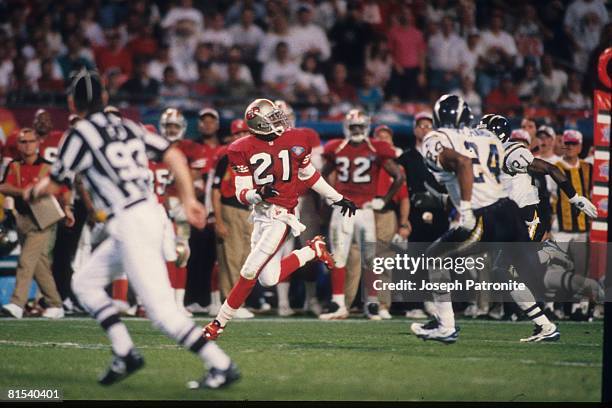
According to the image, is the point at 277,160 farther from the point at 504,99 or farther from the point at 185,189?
the point at 504,99

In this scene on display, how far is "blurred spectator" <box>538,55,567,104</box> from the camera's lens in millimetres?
9297

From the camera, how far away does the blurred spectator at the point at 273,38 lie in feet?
33.6

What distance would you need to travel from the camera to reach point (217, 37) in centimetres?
1036

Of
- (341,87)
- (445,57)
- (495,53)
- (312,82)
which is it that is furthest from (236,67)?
(495,53)

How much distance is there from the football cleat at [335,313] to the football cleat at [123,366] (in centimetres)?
301

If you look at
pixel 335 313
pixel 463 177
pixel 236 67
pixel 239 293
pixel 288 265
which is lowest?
pixel 335 313

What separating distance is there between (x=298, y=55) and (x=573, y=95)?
2.49 m

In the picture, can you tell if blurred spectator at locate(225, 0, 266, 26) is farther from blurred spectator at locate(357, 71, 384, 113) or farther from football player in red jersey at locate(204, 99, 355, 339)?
football player in red jersey at locate(204, 99, 355, 339)

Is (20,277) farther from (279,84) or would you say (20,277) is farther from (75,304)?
(279,84)

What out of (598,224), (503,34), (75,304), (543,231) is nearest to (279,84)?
(503,34)

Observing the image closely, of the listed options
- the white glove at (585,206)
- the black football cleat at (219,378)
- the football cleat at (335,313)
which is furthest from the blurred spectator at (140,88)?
the black football cleat at (219,378)

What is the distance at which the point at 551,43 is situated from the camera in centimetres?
958

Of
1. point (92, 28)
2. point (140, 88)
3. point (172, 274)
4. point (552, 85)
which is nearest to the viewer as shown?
point (172, 274)

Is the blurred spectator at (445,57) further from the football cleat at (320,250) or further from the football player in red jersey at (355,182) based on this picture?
the football cleat at (320,250)
